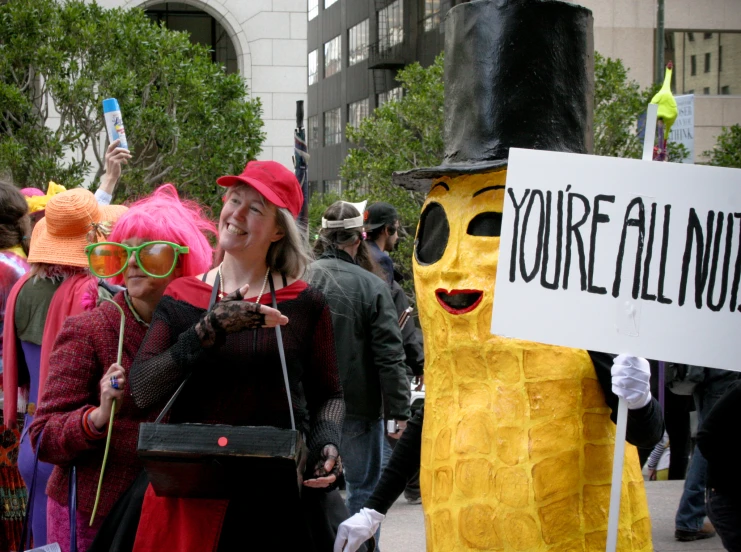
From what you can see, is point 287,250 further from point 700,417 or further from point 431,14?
point 431,14

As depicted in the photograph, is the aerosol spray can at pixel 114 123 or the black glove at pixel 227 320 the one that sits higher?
the aerosol spray can at pixel 114 123

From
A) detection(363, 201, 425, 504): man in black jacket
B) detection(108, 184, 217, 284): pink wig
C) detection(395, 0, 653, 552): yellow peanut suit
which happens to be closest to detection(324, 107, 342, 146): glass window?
detection(363, 201, 425, 504): man in black jacket

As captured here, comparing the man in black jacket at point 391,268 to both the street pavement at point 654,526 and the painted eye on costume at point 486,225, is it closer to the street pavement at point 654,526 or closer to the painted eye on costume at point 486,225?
the street pavement at point 654,526

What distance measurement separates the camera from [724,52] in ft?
88.7

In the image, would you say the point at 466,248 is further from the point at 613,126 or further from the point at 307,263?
the point at 613,126

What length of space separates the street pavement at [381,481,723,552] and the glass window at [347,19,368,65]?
1468 inches

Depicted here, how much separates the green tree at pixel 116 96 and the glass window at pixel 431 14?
23.6 metres

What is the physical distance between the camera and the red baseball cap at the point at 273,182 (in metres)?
3.22

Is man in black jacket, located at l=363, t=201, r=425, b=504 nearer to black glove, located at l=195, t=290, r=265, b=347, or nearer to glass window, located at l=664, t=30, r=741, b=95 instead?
black glove, located at l=195, t=290, r=265, b=347

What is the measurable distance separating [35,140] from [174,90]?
1.81m

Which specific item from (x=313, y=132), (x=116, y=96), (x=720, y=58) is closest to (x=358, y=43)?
(x=313, y=132)

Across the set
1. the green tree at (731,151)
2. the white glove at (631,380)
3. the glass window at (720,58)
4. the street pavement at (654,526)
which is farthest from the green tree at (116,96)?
the glass window at (720,58)

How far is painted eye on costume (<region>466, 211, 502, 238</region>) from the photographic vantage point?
3268mm

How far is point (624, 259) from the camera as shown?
9.57 feet
